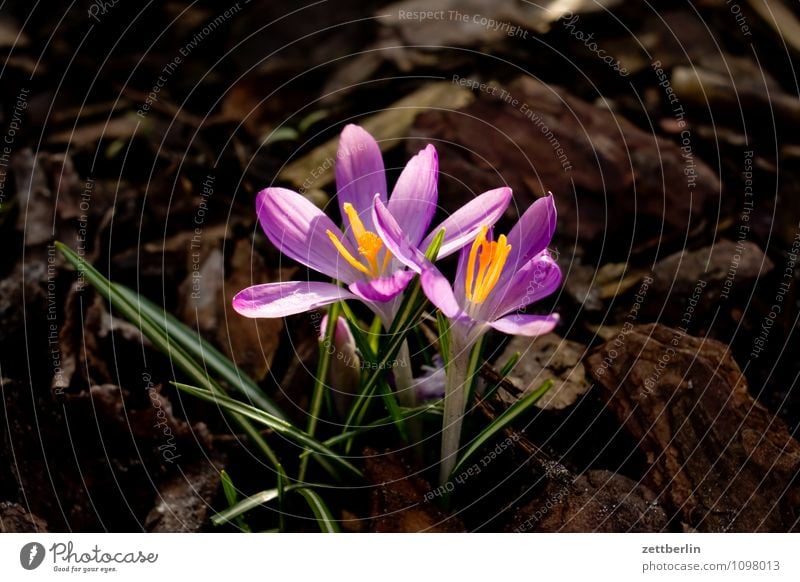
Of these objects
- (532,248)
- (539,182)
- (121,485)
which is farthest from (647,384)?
(121,485)

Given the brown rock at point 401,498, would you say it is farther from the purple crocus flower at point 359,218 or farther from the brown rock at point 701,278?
the brown rock at point 701,278

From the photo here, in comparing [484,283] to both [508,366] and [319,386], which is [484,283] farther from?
[319,386]

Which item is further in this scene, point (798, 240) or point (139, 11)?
point (139, 11)

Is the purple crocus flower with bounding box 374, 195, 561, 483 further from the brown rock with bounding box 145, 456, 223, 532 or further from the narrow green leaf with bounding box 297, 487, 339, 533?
the brown rock with bounding box 145, 456, 223, 532

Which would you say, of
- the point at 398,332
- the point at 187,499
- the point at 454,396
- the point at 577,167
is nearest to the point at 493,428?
the point at 454,396

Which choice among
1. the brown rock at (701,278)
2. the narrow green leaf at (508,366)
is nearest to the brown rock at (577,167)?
the brown rock at (701,278)

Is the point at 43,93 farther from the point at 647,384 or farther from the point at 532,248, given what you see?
the point at 647,384

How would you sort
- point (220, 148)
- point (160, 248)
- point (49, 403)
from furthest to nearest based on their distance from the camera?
point (220, 148) → point (160, 248) → point (49, 403)

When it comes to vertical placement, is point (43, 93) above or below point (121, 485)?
above
